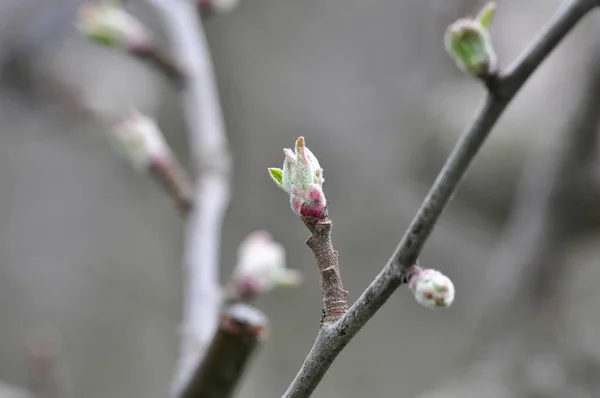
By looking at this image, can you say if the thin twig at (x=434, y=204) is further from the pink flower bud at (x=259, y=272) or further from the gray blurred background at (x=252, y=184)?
the gray blurred background at (x=252, y=184)

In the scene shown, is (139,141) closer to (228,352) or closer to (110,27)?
(110,27)

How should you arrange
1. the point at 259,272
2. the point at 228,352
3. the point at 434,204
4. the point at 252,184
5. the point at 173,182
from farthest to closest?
the point at 252,184
the point at 173,182
the point at 259,272
the point at 228,352
the point at 434,204

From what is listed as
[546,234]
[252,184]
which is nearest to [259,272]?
[546,234]

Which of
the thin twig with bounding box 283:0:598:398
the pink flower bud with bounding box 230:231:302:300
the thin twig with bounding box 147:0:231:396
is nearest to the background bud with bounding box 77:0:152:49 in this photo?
the thin twig with bounding box 147:0:231:396

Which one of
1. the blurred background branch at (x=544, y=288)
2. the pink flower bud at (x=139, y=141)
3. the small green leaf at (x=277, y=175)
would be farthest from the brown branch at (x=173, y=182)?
the blurred background branch at (x=544, y=288)

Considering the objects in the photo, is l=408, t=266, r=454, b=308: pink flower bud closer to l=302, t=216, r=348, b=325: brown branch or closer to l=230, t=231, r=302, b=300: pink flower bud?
l=302, t=216, r=348, b=325: brown branch

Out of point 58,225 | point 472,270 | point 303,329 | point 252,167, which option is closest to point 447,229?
point 472,270

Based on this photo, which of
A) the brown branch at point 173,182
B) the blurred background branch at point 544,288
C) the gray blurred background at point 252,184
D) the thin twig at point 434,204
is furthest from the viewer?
the gray blurred background at point 252,184
